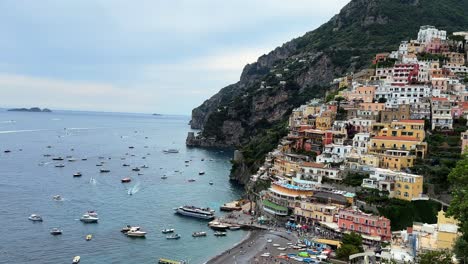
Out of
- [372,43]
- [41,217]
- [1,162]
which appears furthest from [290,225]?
[372,43]

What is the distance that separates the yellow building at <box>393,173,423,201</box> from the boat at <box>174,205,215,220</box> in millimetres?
27788

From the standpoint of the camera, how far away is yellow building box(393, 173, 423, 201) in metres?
60.0

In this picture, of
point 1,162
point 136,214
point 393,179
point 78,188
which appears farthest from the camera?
point 1,162

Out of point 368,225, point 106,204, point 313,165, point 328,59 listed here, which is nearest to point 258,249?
point 368,225

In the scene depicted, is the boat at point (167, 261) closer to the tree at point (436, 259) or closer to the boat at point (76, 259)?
the boat at point (76, 259)

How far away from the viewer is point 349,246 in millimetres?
49875

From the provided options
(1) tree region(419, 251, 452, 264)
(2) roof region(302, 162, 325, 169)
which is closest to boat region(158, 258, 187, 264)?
(2) roof region(302, 162, 325, 169)

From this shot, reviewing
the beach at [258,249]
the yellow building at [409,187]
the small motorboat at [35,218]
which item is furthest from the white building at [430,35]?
the small motorboat at [35,218]

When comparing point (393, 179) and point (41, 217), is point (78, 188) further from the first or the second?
point (393, 179)

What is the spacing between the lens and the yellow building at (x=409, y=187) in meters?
60.0

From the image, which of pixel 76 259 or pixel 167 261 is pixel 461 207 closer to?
pixel 167 261

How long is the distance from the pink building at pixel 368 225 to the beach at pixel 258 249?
23.5 ft

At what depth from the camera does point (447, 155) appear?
6606 centimetres

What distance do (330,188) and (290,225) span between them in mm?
7856
